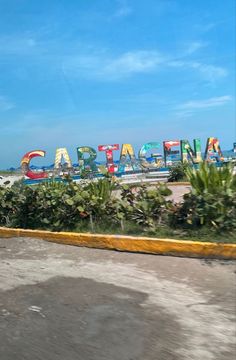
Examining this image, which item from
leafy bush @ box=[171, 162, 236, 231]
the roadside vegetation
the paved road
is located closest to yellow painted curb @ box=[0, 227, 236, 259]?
the paved road

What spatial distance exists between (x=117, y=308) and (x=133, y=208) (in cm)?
339

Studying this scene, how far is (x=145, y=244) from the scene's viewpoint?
6.78m

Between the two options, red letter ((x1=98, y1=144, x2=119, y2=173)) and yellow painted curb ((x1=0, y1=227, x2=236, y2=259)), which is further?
red letter ((x1=98, y1=144, x2=119, y2=173))

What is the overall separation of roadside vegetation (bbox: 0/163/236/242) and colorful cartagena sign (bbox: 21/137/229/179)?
1305 centimetres

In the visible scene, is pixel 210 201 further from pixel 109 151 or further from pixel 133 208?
pixel 109 151

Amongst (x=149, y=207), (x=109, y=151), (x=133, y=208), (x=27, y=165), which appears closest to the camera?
(x=149, y=207)

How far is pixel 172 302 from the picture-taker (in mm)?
4688

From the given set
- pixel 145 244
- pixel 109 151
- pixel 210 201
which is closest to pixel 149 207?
pixel 145 244

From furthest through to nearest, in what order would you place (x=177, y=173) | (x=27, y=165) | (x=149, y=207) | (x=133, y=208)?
(x=27, y=165), (x=177, y=173), (x=133, y=208), (x=149, y=207)

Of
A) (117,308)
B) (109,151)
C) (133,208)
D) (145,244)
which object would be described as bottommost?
(117,308)

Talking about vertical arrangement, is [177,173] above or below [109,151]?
below

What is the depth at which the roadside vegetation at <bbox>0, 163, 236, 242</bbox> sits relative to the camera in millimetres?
6805

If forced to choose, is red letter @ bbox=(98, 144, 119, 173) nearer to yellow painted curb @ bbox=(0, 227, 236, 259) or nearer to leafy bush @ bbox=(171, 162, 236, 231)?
yellow painted curb @ bbox=(0, 227, 236, 259)

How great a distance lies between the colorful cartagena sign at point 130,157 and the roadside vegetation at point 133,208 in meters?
13.1
